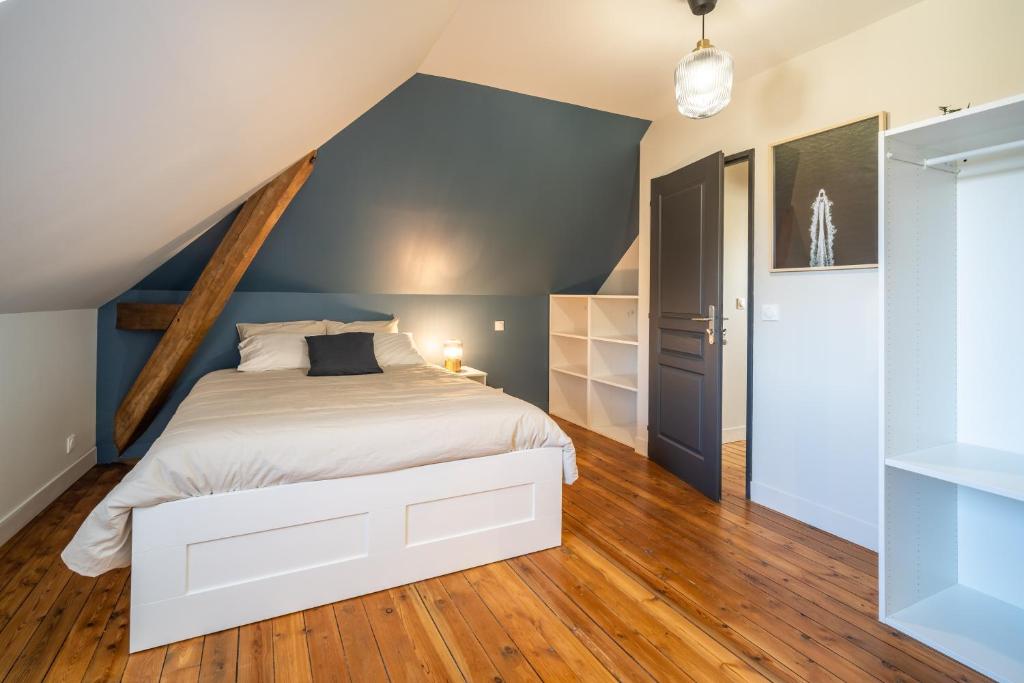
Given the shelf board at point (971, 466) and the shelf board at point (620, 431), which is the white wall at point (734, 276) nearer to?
the shelf board at point (620, 431)

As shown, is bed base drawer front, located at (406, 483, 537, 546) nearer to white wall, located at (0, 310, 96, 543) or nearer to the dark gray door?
the dark gray door

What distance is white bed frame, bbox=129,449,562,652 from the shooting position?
5.57 feet

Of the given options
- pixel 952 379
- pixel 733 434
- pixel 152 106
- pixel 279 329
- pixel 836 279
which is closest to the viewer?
pixel 152 106

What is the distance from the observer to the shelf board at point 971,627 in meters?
1.60

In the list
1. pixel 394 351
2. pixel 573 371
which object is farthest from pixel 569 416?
pixel 394 351

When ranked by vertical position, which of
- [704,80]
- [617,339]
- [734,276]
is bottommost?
[617,339]

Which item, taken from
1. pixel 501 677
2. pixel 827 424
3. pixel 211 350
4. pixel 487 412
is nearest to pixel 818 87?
pixel 827 424

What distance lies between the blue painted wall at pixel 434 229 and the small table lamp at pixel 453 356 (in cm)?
20

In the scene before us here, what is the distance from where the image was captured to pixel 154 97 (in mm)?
1311

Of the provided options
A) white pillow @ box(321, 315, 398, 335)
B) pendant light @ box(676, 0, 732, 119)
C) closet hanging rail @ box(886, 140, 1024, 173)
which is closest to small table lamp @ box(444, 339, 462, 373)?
white pillow @ box(321, 315, 398, 335)

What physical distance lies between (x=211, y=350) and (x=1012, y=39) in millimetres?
4542

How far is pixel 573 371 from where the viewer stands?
4742 millimetres

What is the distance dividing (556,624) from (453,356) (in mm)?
2829

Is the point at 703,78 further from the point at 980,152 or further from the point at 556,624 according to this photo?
the point at 556,624
